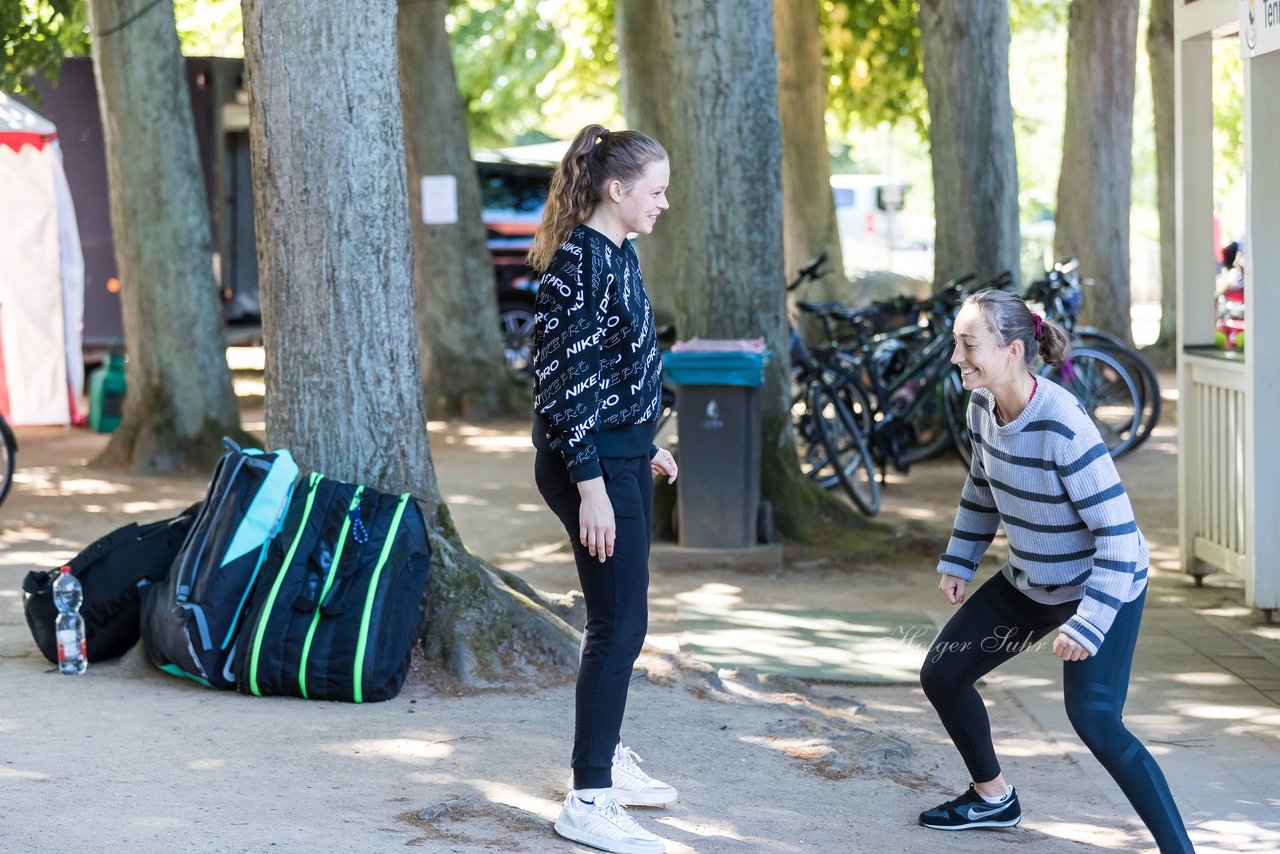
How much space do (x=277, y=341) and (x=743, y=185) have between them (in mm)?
3641

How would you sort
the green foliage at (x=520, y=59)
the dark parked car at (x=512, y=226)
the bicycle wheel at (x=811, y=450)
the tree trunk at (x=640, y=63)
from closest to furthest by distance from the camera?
the bicycle wheel at (x=811, y=450) → the tree trunk at (x=640, y=63) → the dark parked car at (x=512, y=226) → the green foliage at (x=520, y=59)

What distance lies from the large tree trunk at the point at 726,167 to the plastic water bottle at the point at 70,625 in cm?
419

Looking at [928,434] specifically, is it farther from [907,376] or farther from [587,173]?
[587,173]

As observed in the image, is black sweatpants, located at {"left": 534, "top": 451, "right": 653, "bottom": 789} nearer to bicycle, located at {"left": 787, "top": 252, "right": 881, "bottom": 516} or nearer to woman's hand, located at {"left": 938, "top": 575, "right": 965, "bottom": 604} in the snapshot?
woman's hand, located at {"left": 938, "top": 575, "right": 965, "bottom": 604}

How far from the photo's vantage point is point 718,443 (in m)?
8.72

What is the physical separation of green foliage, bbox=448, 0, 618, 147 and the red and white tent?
44.9 feet

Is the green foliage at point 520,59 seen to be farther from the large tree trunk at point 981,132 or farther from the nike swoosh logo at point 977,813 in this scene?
the nike swoosh logo at point 977,813

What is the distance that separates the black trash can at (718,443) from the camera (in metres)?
8.61

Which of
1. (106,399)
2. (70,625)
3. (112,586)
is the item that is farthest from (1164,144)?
(70,625)

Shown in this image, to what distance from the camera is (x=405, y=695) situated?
17.9ft

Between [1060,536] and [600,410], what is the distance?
1.15 metres

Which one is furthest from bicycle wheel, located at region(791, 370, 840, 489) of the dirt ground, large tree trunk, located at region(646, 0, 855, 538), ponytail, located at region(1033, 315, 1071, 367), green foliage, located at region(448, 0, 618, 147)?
green foliage, located at region(448, 0, 618, 147)

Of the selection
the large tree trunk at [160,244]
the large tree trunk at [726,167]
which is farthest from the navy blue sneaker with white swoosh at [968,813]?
the large tree trunk at [160,244]

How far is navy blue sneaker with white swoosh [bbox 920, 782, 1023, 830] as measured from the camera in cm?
458
